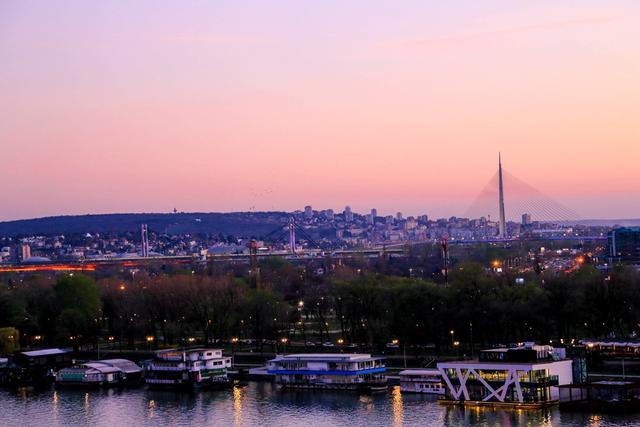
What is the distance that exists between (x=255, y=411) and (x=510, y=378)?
4752 millimetres

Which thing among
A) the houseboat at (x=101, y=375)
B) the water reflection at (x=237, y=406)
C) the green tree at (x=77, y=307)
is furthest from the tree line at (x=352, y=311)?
the water reflection at (x=237, y=406)

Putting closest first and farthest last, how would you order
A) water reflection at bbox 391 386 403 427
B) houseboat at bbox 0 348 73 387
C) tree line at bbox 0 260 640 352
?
water reflection at bbox 391 386 403 427, tree line at bbox 0 260 640 352, houseboat at bbox 0 348 73 387

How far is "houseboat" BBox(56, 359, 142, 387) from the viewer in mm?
27906

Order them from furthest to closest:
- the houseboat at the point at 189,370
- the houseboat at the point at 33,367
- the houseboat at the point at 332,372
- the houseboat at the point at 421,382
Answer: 1. the houseboat at the point at 33,367
2. the houseboat at the point at 189,370
3. the houseboat at the point at 332,372
4. the houseboat at the point at 421,382

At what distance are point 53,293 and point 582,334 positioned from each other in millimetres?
17211

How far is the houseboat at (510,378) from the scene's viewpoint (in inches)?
845

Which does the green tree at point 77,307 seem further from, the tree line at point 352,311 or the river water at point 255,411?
the river water at point 255,411

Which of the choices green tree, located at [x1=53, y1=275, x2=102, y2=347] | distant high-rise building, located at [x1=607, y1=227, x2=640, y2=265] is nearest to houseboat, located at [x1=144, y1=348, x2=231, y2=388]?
green tree, located at [x1=53, y1=275, x2=102, y2=347]

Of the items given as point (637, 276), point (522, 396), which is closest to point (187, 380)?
point (522, 396)

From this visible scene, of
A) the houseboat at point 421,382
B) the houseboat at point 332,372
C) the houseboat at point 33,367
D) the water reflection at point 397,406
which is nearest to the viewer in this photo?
the water reflection at point 397,406

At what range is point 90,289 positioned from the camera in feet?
123

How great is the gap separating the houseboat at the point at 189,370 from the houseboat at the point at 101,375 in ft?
3.06

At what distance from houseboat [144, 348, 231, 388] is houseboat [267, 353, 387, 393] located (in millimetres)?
1534

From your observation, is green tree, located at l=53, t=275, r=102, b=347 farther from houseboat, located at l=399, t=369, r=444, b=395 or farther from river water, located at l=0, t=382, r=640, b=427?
houseboat, located at l=399, t=369, r=444, b=395
